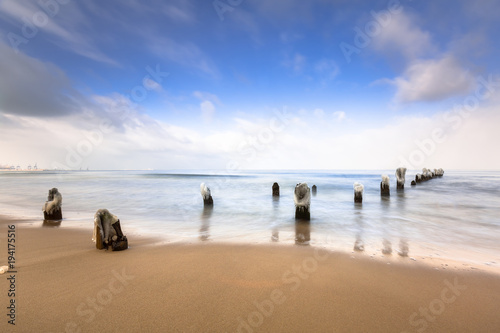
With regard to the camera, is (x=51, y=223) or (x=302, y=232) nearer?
(x=302, y=232)

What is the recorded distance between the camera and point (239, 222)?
912cm

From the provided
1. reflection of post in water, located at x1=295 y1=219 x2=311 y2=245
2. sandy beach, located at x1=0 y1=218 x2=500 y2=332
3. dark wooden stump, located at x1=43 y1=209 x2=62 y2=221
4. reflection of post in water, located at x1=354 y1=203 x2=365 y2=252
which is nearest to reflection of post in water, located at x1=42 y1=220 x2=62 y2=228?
dark wooden stump, located at x1=43 y1=209 x2=62 y2=221

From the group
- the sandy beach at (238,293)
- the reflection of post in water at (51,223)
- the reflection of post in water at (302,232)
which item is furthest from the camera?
the reflection of post in water at (51,223)

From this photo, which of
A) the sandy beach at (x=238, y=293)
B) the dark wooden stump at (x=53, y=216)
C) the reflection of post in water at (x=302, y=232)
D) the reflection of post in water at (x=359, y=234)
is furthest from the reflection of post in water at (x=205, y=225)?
the dark wooden stump at (x=53, y=216)

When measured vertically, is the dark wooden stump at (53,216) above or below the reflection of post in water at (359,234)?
above

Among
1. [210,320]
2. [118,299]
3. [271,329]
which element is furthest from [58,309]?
[271,329]

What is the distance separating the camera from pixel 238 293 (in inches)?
120

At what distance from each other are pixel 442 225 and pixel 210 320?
411 inches

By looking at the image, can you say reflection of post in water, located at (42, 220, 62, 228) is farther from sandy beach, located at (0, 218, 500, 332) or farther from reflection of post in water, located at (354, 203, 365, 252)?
reflection of post in water, located at (354, 203, 365, 252)

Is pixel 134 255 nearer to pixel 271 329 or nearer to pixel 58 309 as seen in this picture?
pixel 58 309

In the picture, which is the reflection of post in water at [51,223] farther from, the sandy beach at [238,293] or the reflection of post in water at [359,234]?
the reflection of post in water at [359,234]

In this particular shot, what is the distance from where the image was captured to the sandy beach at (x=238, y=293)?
2.46 m

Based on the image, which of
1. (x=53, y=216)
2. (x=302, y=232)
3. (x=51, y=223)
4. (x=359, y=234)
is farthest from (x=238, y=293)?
(x=53, y=216)

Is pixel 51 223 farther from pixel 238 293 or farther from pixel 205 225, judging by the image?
pixel 238 293
